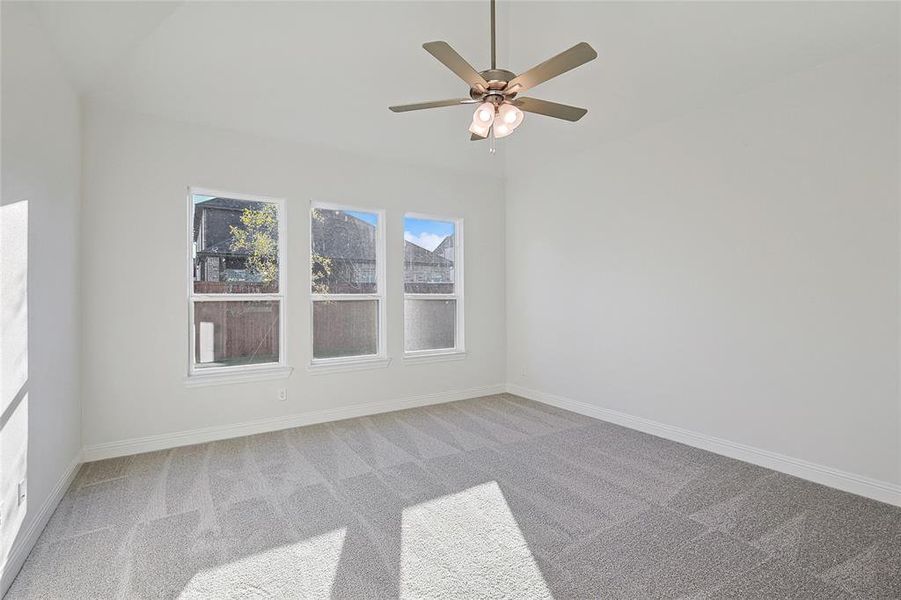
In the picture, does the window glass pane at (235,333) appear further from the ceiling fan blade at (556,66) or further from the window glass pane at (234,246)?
the ceiling fan blade at (556,66)

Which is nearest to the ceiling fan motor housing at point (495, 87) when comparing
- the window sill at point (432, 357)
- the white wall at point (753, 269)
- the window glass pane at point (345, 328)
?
the white wall at point (753, 269)

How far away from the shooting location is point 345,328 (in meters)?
4.71

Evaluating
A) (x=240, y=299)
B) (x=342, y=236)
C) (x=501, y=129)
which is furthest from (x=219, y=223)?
(x=501, y=129)

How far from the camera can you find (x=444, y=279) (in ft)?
17.9

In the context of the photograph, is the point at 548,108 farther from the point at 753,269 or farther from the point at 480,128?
the point at 753,269

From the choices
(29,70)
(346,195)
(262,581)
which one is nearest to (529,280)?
(346,195)

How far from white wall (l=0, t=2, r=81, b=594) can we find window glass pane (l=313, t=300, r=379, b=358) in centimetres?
196

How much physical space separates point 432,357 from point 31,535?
142 inches

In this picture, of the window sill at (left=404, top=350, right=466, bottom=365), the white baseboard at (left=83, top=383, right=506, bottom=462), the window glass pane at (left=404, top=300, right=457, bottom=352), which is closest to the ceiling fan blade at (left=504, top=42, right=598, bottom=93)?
the window glass pane at (left=404, top=300, right=457, bottom=352)

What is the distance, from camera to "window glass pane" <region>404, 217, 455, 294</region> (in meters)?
5.18

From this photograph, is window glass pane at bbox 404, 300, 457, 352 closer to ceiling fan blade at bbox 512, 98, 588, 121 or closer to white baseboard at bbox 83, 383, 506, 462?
white baseboard at bbox 83, 383, 506, 462

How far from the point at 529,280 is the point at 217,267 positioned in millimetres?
3498

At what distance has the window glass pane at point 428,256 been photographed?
5.18m

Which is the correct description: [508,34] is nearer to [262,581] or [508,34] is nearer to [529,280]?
[529,280]
